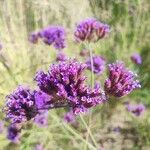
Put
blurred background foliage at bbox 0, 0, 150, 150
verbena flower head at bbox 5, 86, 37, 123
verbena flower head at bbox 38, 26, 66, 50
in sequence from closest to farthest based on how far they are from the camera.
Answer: verbena flower head at bbox 5, 86, 37, 123
verbena flower head at bbox 38, 26, 66, 50
blurred background foliage at bbox 0, 0, 150, 150

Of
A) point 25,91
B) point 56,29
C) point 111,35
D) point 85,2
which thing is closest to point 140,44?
point 111,35

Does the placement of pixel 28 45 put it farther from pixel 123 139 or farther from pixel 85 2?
pixel 123 139

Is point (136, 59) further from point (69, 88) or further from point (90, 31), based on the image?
point (69, 88)

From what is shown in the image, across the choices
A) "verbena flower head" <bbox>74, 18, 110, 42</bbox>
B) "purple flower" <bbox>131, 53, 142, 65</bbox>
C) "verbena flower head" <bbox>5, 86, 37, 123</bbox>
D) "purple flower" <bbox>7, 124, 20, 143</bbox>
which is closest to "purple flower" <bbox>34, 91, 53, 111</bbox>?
"verbena flower head" <bbox>5, 86, 37, 123</bbox>

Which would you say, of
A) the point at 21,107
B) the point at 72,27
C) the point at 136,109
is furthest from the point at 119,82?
the point at 72,27

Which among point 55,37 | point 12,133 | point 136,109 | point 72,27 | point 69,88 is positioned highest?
point 69,88

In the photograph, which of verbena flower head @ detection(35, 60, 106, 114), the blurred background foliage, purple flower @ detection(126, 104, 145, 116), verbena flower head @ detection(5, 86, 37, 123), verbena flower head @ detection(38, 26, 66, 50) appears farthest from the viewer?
the blurred background foliage

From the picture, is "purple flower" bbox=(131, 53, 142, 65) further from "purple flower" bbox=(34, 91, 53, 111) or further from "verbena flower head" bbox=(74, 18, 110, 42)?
"purple flower" bbox=(34, 91, 53, 111)
